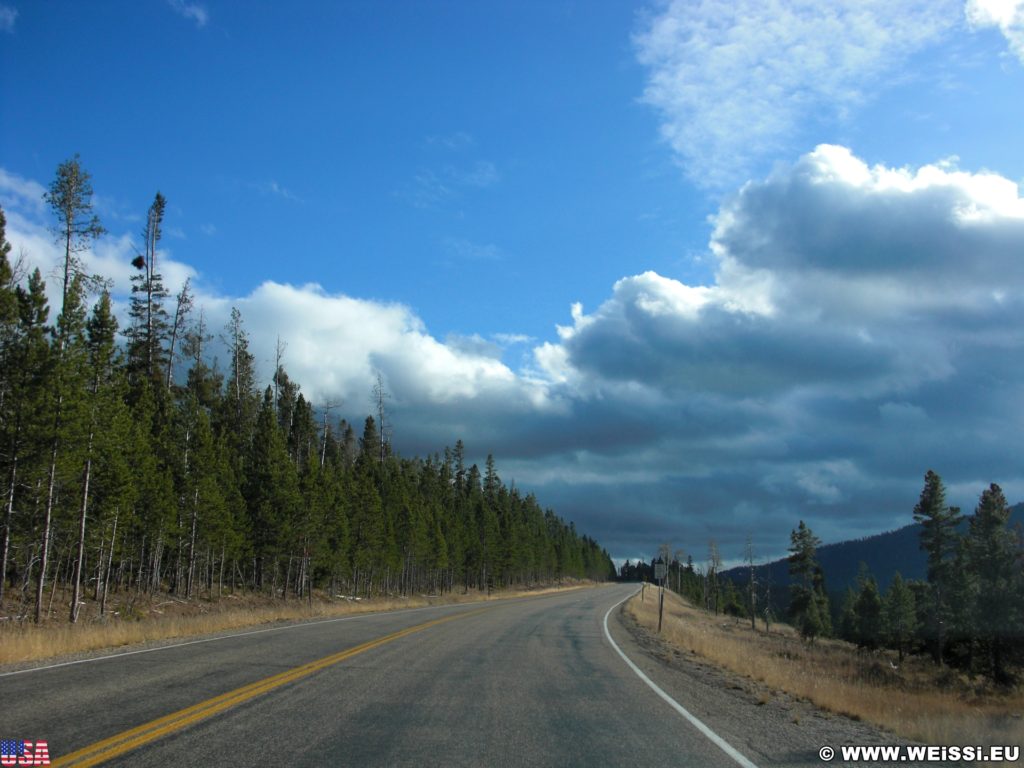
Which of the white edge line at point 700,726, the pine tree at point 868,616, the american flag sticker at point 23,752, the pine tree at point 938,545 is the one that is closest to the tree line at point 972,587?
the pine tree at point 938,545

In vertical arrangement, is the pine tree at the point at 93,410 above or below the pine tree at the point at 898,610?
above

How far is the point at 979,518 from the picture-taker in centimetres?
5219

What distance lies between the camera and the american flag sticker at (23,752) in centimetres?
608

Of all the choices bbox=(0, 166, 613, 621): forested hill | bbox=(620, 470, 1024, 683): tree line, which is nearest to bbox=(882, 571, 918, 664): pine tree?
bbox=(620, 470, 1024, 683): tree line

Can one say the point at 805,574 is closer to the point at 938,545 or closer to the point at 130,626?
the point at 938,545

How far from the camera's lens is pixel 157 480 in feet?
→ 123

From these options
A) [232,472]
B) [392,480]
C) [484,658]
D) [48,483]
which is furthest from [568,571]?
[484,658]

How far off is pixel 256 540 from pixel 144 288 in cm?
1867

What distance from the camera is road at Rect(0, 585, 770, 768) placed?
6.70m

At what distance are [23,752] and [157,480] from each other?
34087mm

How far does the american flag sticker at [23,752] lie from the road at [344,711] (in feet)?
0.34

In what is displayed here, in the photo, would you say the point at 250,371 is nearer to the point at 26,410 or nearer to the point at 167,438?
the point at 167,438

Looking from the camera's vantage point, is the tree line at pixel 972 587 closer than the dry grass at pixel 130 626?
No

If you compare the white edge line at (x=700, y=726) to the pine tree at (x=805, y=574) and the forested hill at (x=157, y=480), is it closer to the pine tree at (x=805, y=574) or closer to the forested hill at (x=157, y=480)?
the forested hill at (x=157, y=480)
